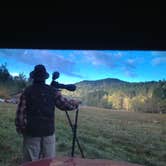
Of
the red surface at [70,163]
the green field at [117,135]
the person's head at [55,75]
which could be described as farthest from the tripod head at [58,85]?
the red surface at [70,163]

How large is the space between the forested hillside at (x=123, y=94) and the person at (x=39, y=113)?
119 mm

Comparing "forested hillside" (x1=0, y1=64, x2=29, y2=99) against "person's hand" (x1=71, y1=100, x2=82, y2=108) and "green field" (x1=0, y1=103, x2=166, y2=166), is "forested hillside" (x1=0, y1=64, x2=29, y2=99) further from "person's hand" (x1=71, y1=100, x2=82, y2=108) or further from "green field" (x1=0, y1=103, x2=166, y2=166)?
"person's hand" (x1=71, y1=100, x2=82, y2=108)

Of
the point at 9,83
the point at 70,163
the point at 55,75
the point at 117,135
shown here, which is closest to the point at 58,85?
the point at 55,75

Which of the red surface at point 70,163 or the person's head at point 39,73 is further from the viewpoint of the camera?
the person's head at point 39,73

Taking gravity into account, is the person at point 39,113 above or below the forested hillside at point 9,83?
below

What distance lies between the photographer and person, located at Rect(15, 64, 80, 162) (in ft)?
10.3

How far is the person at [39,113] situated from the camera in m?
3.14

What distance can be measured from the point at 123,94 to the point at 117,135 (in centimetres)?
33

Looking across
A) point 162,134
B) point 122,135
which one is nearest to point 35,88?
point 122,135

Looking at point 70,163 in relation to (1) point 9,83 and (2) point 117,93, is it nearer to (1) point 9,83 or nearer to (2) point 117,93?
(2) point 117,93

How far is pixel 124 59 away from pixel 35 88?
0.73m

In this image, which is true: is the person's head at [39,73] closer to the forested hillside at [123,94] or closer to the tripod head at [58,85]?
the tripod head at [58,85]

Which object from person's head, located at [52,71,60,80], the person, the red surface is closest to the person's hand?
the person
